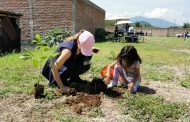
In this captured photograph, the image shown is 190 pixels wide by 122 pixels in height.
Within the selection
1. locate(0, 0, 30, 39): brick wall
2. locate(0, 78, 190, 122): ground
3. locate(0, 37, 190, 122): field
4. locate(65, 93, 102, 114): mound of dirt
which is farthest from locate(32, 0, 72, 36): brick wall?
locate(65, 93, 102, 114): mound of dirt

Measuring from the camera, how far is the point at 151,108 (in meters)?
5.55

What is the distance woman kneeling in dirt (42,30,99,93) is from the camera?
608 cm

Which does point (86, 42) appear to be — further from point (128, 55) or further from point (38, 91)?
point (38, 91)

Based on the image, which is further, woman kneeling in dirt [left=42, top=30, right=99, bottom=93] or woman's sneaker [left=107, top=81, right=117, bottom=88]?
woman's sneaker [left=107, top=81, right=117, bottom=88]

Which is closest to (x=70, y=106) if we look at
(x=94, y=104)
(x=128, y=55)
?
(x=94, y=104)

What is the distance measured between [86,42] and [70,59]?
1.97 ft

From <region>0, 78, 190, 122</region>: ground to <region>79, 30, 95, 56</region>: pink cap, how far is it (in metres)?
0.74

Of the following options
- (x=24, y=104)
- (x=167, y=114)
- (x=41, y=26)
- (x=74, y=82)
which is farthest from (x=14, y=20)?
(x=167, y=114)

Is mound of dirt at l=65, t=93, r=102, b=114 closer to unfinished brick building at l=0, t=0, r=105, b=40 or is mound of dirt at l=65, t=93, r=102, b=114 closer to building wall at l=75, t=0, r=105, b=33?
unfinished brick building at l=0, t=0, r=105, b=40

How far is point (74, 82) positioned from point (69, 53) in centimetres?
123

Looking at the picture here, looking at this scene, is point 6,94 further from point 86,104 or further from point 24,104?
point 86,104

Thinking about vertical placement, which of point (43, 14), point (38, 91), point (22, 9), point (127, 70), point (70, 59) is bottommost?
point (38, 91)

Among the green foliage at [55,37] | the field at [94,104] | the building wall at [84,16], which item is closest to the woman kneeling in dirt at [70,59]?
the field at [94,104]

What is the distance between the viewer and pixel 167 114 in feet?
17.6
